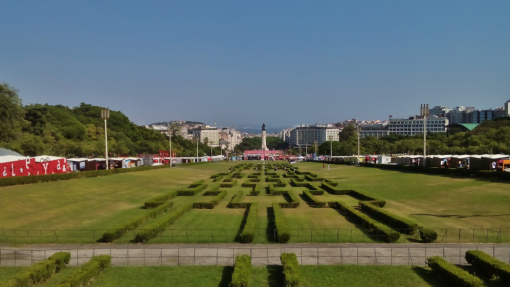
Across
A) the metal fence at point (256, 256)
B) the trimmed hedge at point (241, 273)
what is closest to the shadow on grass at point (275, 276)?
the metal fence at point (256, 256)

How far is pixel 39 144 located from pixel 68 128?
21.0 metres

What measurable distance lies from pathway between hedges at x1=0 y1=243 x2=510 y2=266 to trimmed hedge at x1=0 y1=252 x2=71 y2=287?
836mm

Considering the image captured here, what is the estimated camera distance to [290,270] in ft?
44.7

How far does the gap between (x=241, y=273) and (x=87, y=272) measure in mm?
5797

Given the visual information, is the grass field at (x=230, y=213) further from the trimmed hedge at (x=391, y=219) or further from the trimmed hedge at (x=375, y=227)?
the trimmed hedge at (x=391, y=219)

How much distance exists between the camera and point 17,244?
18.6 metres

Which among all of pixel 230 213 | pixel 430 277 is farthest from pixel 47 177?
pixel 430 277

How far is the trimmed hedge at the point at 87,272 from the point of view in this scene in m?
12.8

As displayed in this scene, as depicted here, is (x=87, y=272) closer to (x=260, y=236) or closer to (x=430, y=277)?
(x=260, y=236)

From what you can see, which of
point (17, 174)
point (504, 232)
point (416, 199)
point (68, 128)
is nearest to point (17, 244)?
point (17, 174)

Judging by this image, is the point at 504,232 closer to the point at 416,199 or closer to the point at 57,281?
the point at 416,199

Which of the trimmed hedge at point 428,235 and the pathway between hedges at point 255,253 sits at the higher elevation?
the trimmed hedge at point 428,235

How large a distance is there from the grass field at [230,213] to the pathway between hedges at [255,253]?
1.19 m

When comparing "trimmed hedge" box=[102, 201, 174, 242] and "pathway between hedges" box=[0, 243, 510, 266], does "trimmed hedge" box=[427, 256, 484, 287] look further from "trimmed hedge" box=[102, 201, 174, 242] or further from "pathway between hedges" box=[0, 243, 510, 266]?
"trimmed hedge" box=[102, 201, 174, 242]
